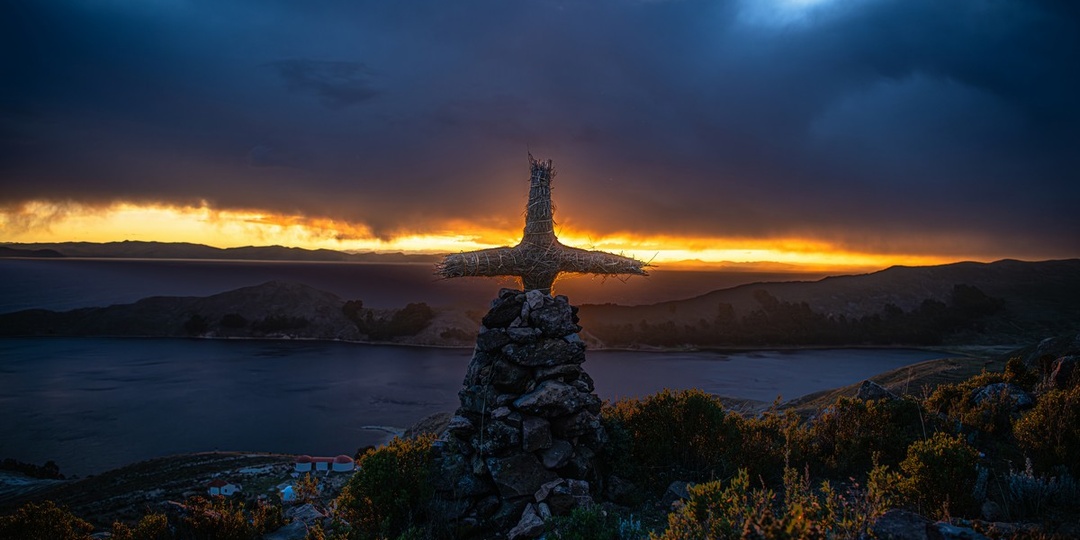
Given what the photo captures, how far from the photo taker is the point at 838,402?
961cm

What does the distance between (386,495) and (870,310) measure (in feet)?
252

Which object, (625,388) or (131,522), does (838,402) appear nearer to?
(131,522)

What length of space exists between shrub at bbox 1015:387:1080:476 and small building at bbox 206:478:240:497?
18134mm

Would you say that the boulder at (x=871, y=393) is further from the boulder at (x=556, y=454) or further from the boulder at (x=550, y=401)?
the boulder at (x=556, y=454)

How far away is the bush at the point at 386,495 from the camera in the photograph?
7039mm

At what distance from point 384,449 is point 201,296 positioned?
9305 cm

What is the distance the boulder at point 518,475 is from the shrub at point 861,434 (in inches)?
202

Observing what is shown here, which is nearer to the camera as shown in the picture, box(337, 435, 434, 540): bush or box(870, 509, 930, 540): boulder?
box(870, 509, 930, 540): boulder

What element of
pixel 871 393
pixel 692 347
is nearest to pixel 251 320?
pixel 692 347

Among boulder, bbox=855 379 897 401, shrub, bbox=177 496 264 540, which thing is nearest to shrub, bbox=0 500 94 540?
shrub, bbox=177 496 264 540

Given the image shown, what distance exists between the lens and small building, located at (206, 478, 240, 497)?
45.0 feet

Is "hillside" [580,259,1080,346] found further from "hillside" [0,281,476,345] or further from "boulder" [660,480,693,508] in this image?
"boulder" [660,480,693,508]

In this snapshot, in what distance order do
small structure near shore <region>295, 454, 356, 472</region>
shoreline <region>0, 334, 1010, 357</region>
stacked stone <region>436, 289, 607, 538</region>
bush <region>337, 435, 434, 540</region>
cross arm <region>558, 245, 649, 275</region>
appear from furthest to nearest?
shoreline <region>0, 334, 1010, 357</region> → small structure near shore <region>295, 454, 356, 472</region> → cross arm <region>558, 245, 649, 275</region> → stacked stone <region>436, 289, 607, 538</region> → bush <region>337, 435, 434, 540</region>

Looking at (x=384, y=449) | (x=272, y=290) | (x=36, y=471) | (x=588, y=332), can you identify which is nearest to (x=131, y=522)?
(x=384, y=449)
